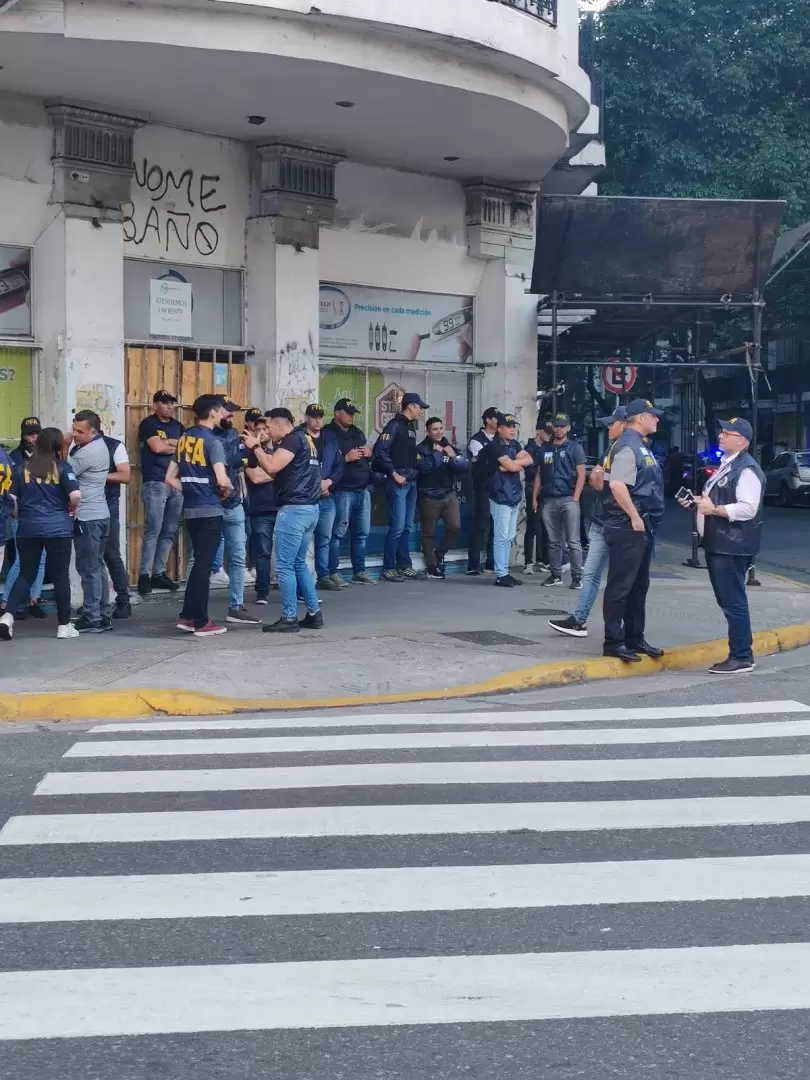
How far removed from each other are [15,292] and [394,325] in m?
4.67

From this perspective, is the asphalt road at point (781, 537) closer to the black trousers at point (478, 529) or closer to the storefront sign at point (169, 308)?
the black trousers at point (478, 529)

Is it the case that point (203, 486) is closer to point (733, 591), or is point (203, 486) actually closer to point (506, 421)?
point (733, 591)

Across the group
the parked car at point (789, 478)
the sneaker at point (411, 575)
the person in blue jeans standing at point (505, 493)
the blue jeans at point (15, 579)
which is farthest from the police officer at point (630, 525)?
the parked car at point (789, 478)

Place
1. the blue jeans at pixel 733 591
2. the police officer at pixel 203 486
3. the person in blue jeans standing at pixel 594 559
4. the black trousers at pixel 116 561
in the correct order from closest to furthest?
1. the blue jeans at pixel 733 591
2. the person in blue jeans standing at pixel 594 559
3. the police officer at pixel 203 486
4. the black trousers at pixel 116 561

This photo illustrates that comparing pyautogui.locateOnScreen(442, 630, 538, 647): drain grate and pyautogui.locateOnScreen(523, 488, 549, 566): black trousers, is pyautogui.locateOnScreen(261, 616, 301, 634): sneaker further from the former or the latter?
pyautogui.locateOnScreen(523, 488, 549, 566): black trousers

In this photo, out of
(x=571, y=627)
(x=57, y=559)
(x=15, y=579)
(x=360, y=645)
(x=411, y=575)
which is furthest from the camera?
(x=411, y=575)

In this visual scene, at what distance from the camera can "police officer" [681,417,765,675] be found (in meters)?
10.5

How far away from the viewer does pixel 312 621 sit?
11953mm

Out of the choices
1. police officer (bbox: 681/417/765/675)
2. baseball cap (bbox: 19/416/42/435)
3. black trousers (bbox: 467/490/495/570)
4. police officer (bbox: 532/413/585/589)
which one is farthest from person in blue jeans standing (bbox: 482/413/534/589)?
baseball cap (bbox: 19/416/42/435)

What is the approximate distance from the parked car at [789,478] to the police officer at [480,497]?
22.8 meters

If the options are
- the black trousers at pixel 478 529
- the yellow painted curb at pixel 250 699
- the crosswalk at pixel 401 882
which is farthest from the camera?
the black trousers at pixel 478 529

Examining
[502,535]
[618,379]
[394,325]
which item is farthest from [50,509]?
[618,379]

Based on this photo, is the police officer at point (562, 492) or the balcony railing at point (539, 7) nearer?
the balcony railing at point (539, 7)

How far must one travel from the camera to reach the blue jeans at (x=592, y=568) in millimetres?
11414
